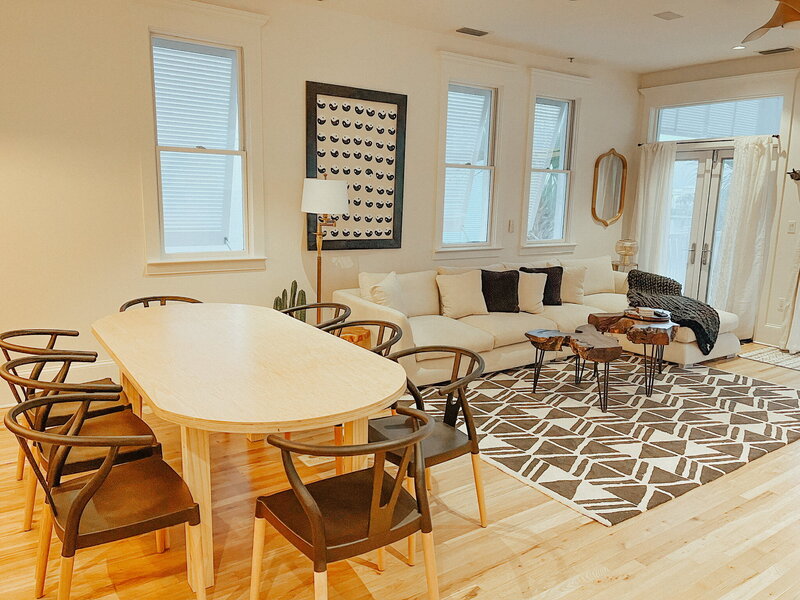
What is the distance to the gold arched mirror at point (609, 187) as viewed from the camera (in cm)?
695

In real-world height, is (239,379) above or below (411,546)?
above

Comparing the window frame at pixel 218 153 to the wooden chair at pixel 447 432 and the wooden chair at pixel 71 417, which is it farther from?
the wooden chair at pixel 447 432

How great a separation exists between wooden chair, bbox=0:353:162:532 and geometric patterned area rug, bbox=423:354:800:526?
1.91m

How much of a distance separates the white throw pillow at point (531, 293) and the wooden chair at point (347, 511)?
11.5 feet

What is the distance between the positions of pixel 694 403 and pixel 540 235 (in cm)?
276

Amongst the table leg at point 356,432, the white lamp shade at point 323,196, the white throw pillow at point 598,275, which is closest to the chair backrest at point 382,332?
the table leg at point 356,432

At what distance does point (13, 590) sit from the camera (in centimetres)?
220

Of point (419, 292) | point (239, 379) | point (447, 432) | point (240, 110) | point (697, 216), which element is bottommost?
point (447, 432)

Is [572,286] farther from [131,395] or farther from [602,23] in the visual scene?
[131,395]

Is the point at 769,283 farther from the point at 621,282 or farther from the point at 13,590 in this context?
the point at 13,590

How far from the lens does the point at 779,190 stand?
235 inches

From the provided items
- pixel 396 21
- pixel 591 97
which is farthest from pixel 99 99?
pixel 591 97

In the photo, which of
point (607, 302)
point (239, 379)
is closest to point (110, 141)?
point (239, 379)

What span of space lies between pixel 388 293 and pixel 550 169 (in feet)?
9.78
